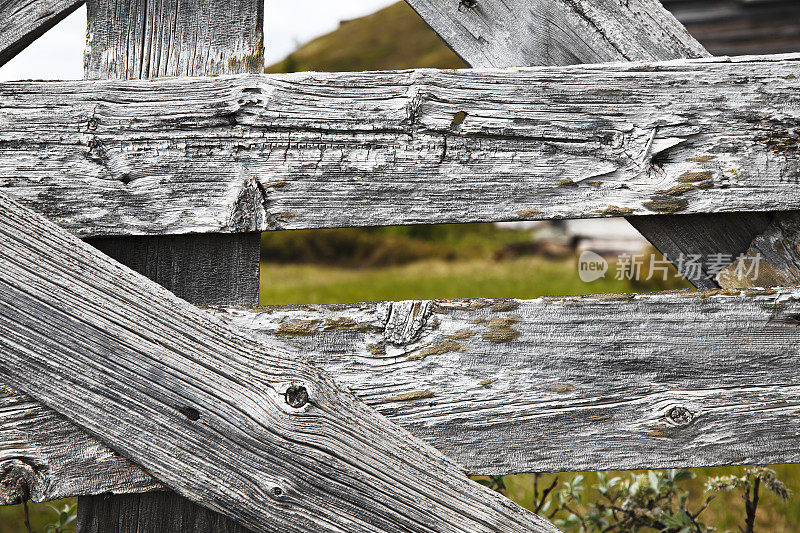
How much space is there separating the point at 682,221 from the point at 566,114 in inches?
12.9

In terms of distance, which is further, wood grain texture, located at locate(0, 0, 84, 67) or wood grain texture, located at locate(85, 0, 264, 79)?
wood grain texture, located at locate(85, 0, 264, 79)

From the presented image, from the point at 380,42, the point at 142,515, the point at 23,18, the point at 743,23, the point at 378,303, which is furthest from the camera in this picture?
the point at 380,42

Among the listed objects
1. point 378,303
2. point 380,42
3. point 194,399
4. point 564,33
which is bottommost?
point 194,399

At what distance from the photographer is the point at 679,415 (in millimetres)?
1266

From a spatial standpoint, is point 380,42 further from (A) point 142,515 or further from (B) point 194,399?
(B) point 194,399

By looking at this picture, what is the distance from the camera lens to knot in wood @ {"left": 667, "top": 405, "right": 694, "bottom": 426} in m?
1.26

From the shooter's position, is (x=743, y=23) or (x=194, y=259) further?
(x=743, y=23)

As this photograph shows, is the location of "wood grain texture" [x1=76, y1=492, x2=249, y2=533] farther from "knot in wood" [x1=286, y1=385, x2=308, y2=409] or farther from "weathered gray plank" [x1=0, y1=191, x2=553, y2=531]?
"knot in wood" [x1=286, y1=385, x2=308, y2=409]

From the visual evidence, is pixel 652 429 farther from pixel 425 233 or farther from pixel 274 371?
pixel 425 233

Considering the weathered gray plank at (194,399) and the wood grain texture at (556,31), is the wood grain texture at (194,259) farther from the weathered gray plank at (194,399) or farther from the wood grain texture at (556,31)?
the wood grain texture at (556,31)

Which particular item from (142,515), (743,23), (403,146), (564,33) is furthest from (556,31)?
(743,23)

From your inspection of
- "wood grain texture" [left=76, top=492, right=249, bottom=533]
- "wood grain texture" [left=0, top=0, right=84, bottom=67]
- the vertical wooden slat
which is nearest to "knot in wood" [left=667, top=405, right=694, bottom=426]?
the vertical wooden slat

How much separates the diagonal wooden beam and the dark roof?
6.17m

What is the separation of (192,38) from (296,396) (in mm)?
709
